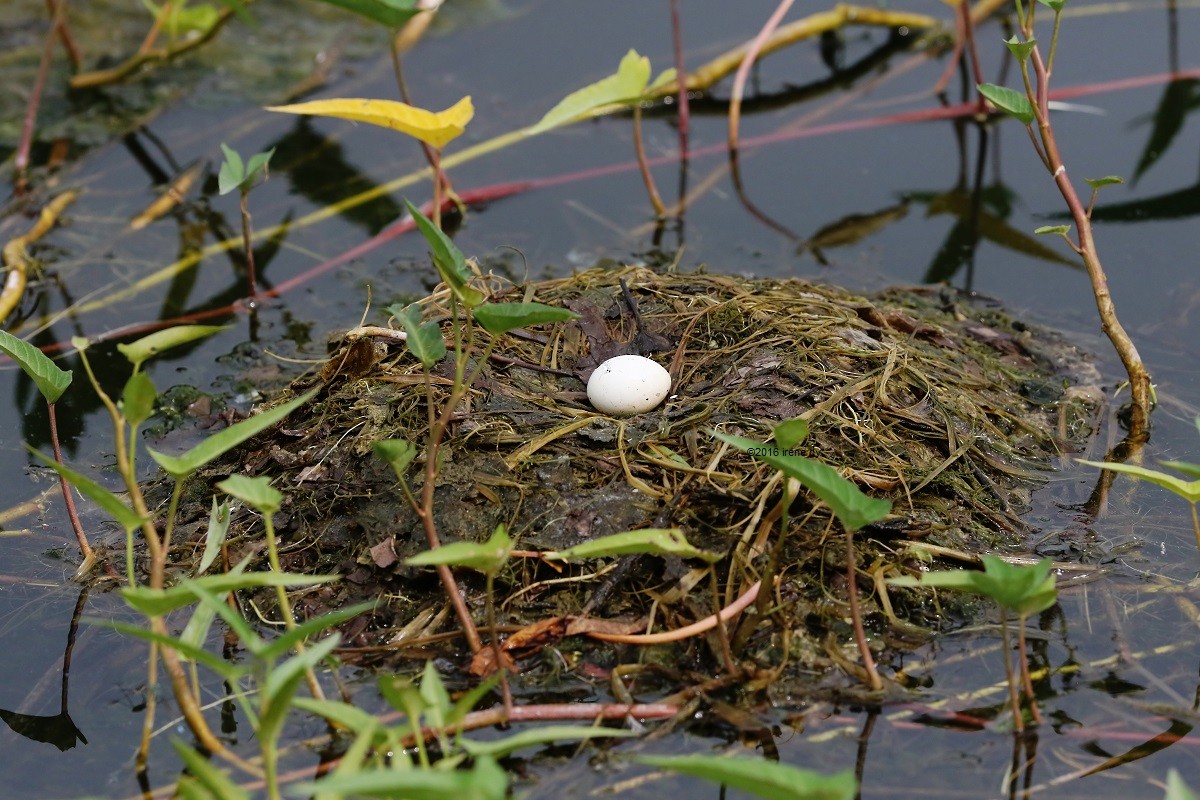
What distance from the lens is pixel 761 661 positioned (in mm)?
2912

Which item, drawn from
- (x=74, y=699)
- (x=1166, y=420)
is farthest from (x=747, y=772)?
(x=1166, y=420)

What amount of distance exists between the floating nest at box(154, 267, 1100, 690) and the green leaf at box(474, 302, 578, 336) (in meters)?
0.73

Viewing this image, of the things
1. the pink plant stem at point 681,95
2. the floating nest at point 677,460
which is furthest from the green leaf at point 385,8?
the pink plant stem at point 681,95

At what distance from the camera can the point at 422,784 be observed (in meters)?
1.82

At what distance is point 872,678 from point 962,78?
3.99m

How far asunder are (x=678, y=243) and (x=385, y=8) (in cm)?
162

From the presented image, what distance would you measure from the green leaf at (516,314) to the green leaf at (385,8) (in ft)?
5.67

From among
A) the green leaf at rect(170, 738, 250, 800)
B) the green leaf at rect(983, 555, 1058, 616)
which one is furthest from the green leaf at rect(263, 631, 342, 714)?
the green leaf at rect(983, 555, 1058, 616)

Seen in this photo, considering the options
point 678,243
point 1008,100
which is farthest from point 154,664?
point 678,243

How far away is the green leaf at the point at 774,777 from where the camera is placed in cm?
190

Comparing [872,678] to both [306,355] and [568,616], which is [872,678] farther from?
[306,355]

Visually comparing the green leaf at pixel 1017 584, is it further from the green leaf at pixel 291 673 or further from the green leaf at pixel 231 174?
the green leaf at pixel 231 174

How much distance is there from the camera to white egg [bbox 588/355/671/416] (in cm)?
340

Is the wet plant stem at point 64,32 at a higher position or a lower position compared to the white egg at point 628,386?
higher
